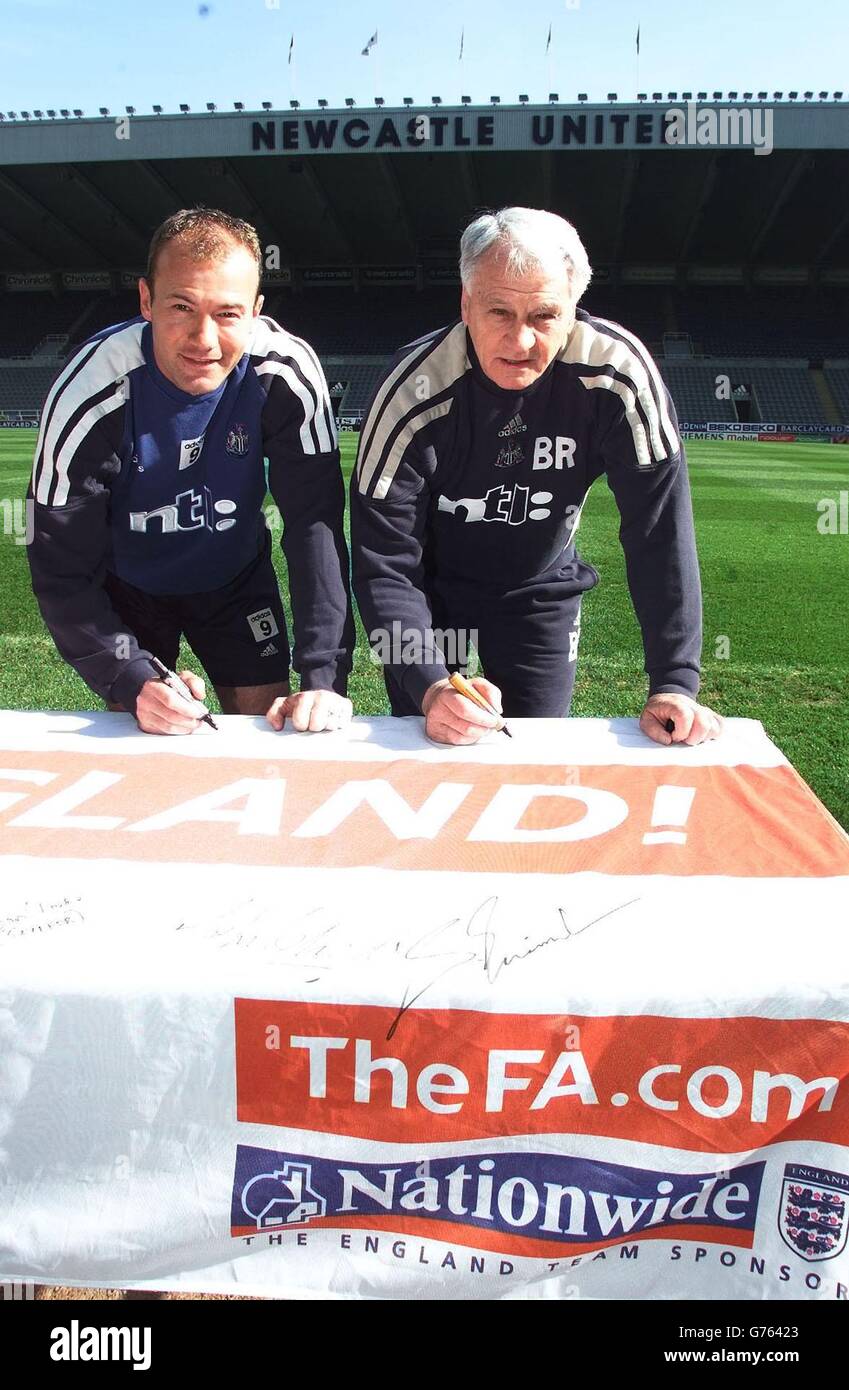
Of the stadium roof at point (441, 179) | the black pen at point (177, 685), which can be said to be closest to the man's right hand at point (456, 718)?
the black pen at point (177, 685)

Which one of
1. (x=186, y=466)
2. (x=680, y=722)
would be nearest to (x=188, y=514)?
(x=186, y=466)

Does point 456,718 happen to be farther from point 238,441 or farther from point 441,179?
point 441,179

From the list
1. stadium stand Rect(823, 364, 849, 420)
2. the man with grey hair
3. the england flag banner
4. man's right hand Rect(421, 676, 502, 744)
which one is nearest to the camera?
the england flag banner

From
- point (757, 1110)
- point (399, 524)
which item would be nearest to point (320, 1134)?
point (757, 1110)

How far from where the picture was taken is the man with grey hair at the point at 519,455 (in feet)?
6.41

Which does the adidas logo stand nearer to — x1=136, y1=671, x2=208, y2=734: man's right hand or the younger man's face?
the younger man's face

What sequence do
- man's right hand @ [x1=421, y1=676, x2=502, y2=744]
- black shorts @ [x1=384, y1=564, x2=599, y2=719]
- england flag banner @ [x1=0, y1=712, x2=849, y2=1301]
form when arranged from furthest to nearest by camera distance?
black shorts @ [x1=384, y1=564, x2=599, y2=719] < man's right hand @ [x1=421, y1=676, x2=502, y2=744] < england flag banner @ [x1=0, y1=712, x2=849, y2=1301]

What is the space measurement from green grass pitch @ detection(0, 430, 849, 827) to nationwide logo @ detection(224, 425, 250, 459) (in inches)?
83.2

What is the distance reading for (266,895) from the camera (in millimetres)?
1277

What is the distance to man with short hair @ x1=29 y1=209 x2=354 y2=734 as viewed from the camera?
6.56 feet

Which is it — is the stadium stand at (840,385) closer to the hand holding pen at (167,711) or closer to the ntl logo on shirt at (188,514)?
the ntl logo on shirt at (188,514)

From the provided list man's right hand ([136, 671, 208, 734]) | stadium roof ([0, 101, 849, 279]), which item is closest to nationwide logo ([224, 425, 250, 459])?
man's right hand ([136, 671, 208, 734])

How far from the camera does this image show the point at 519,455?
7.41 ft

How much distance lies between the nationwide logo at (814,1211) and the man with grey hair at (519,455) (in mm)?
865
